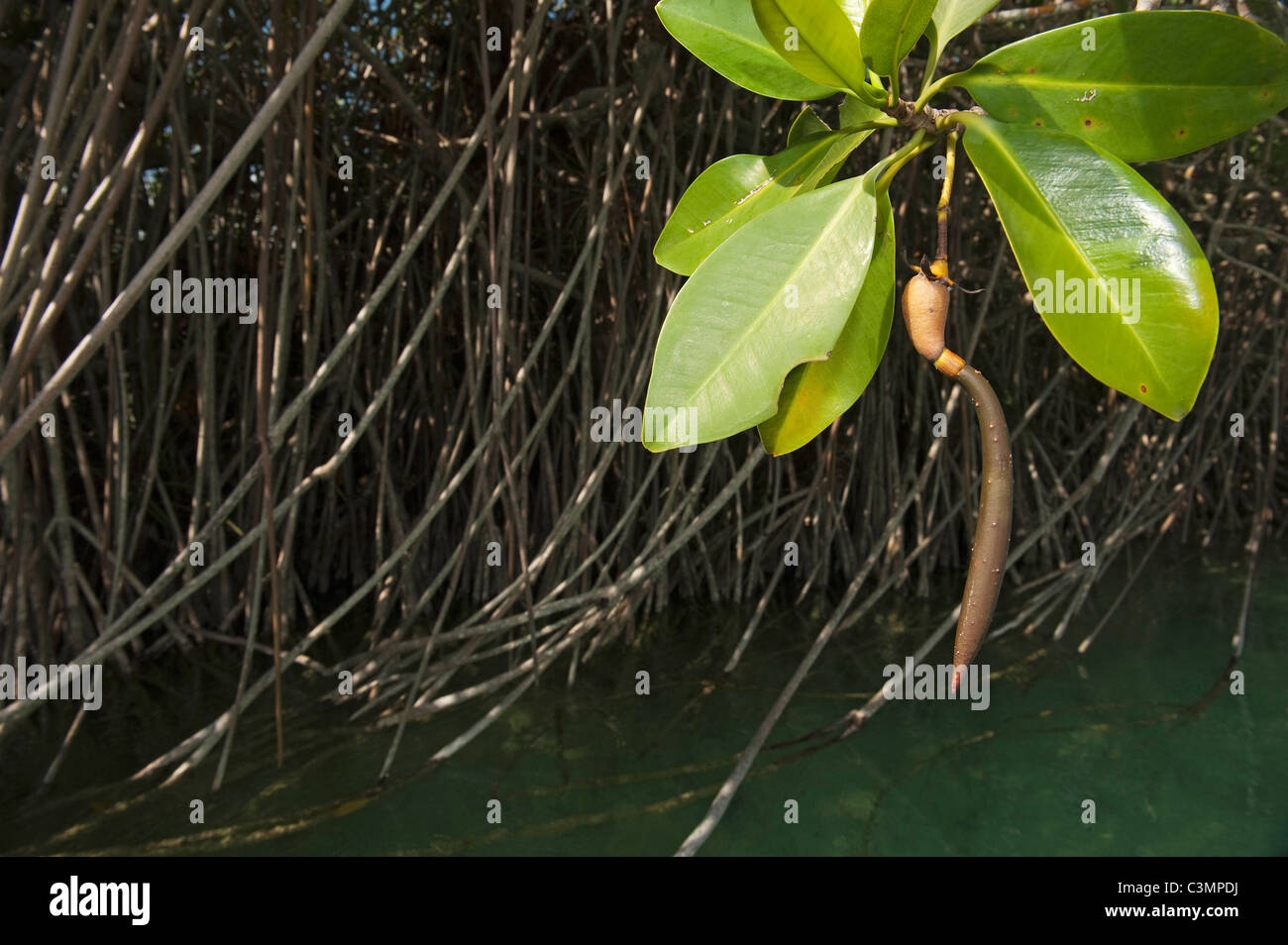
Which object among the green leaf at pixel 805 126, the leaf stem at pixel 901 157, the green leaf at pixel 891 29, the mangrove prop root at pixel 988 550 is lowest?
the mangrove prop root at pixel 988 550

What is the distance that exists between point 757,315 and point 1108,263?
0.47ft

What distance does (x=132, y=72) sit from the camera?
176cm

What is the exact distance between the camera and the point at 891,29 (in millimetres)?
419

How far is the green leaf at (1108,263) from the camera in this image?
1.18ft

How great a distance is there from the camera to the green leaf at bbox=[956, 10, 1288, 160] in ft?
1.26

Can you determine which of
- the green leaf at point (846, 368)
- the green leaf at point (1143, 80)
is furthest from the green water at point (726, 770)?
the green leaf at point (1143, 80)

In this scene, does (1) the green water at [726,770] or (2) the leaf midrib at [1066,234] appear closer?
(2) the leaf midrib at [1066,234]

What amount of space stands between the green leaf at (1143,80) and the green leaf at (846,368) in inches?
3.2

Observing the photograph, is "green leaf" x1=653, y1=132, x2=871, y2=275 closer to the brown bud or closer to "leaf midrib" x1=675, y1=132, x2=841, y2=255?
"leaf midrib" x1=675, y1=132, x2=841, y2=255

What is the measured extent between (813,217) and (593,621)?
3.64 feet

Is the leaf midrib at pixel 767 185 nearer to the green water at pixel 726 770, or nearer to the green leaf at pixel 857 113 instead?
the green leaf at pixel 857 113

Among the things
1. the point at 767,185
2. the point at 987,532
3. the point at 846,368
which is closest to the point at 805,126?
the point at 767,185

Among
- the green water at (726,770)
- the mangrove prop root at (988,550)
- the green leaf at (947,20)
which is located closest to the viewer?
the mangrove prop root at (988,550)
